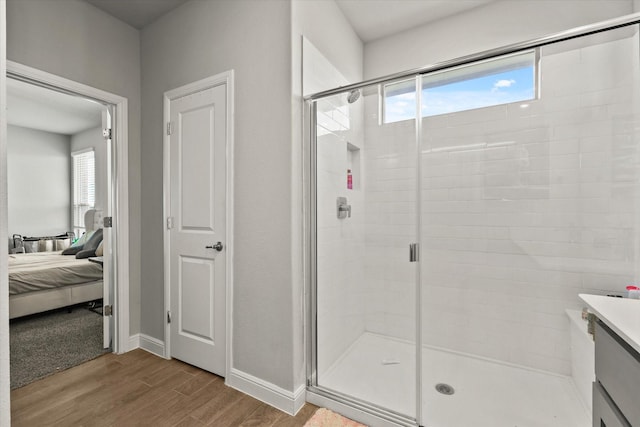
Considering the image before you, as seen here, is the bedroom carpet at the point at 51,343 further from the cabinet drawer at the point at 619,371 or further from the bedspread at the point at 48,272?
the cabinet drawer at the point at 619,371

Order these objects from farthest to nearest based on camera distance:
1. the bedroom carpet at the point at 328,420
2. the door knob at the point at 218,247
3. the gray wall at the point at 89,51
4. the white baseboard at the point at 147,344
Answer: the white baseboard at the point at 147,344, the door knob at the point at 218,247, the gray wall at the point at 89,51, the bedroom carpet at the point at 328,420

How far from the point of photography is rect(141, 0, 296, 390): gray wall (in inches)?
72.9

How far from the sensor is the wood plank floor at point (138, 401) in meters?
1.71

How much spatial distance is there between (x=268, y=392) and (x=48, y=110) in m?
5.37

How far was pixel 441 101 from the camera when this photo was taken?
221 cm

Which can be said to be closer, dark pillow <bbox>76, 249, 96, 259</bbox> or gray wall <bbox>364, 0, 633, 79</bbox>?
gray wall <bbox>364, 0, 633, 79</bbox>

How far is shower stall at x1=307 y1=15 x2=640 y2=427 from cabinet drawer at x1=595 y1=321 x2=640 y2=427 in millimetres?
949

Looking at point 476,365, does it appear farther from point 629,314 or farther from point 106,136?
point 106,136

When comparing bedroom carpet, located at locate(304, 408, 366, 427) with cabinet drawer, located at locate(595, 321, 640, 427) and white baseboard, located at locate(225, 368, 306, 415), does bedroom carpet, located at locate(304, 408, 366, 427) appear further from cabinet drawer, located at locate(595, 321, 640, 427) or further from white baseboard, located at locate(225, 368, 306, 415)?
cabinet drawer, located at locate(595, 321, 640, 427)

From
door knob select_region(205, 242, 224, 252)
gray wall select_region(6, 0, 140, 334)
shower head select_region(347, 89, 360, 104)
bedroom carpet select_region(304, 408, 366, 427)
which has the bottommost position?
bedroom carpet select_region(304, 408, 366, 427)

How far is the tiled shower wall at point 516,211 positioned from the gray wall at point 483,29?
0.49 meters

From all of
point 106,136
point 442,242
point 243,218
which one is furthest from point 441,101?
point 106,136

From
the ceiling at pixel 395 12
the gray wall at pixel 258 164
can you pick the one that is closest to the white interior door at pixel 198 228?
the gray wall at pixel 258 164

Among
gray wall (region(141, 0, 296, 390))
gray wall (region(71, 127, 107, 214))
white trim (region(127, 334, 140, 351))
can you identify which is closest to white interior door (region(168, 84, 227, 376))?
gray wall (region(141, 0, 296, 390))
